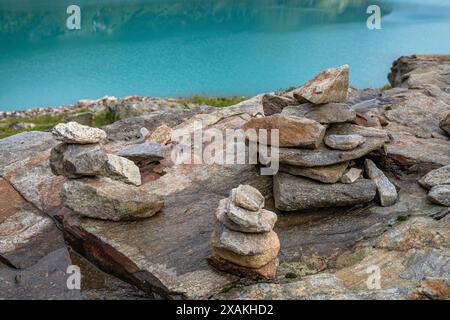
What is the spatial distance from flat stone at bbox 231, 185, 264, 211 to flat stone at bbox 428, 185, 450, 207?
5.90 metres

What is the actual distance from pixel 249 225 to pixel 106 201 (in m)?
5.21

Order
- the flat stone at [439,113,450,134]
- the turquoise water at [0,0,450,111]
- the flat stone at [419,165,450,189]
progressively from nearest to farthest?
1. the flat stone at [419,165,450,189]
2. the flat stone at [439,113,450,134]
3. the turquoise water at [0,0,450,111]

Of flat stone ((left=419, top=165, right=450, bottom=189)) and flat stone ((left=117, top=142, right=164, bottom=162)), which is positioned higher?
flat stone ((left=419, top=165, right=450, bottom=189))

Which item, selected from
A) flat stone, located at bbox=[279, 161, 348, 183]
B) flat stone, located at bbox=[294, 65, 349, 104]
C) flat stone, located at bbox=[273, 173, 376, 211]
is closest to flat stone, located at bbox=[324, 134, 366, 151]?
flat stone, located at bbox=[279, 161, 348, 183]

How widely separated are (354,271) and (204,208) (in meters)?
5.55

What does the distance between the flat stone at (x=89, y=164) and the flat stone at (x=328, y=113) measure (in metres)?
6.07

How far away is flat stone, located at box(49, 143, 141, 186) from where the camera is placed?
15695mm

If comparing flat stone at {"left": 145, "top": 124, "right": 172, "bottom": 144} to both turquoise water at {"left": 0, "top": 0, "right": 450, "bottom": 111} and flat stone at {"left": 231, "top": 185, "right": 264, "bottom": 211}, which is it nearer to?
flat stone at {"left": 231, "top": 185, "right": 264, "bottom": 211}

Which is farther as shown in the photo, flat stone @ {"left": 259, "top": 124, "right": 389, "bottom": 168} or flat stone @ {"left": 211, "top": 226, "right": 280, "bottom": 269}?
flat stone @ {"left": 259, "top": 124, "right": 389, "bottom": 168}

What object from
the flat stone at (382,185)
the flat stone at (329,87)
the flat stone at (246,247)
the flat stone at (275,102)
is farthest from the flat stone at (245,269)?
the flat stone at (275,102)

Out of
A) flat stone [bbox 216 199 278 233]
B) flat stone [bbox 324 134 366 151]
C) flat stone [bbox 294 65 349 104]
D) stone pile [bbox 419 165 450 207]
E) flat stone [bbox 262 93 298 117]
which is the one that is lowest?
flat stone [bbox 216 199 278 233]

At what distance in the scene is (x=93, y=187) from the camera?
15656mm

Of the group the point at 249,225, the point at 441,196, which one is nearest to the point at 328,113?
the point at 441,196

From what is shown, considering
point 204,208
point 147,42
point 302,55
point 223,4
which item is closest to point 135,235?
point 204,208
